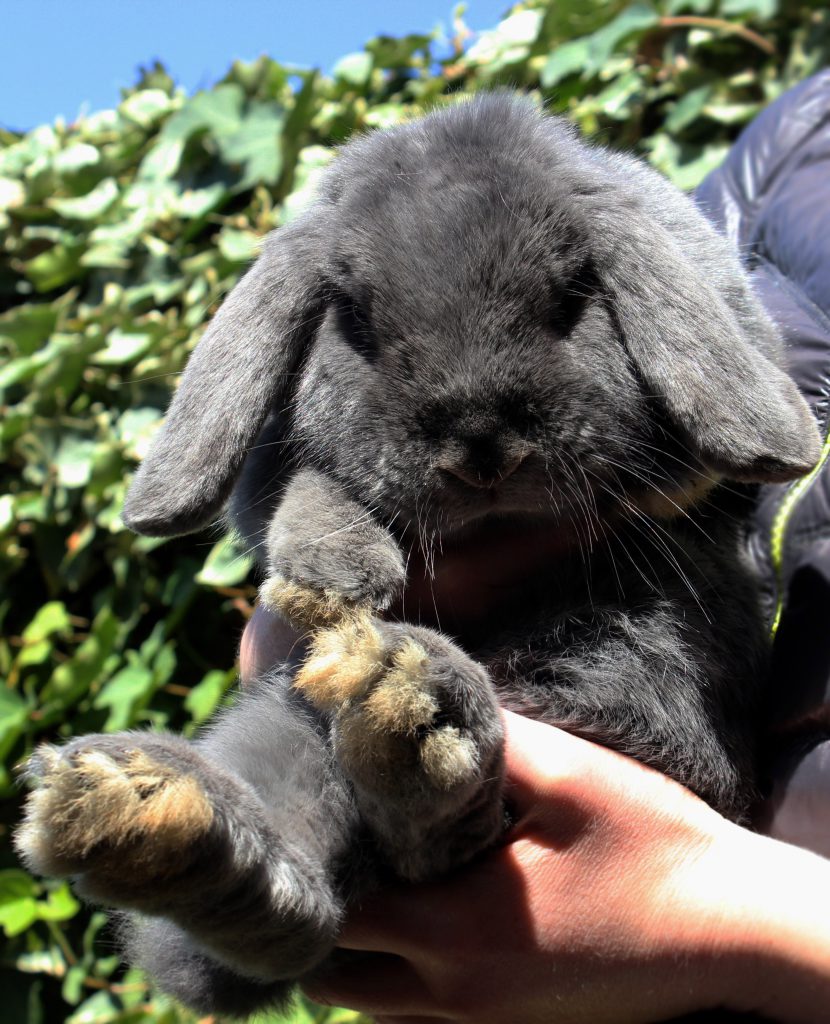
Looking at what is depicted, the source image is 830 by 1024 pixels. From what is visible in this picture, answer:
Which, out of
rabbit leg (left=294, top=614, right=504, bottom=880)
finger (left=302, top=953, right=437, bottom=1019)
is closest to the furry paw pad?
rabbit leg (left=294, top=614, right=504, bottom=880)

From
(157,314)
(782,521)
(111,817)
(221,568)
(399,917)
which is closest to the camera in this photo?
(111,817)

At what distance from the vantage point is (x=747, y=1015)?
1.41m

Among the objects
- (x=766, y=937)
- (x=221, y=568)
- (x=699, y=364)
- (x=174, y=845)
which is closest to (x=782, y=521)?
(x=699, y=364)

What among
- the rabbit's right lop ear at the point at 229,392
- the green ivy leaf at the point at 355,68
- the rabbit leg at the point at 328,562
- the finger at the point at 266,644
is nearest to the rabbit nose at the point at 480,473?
the rabbit leg at the point at 328,562

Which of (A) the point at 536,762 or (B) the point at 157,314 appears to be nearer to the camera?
(A) the point at 536,762

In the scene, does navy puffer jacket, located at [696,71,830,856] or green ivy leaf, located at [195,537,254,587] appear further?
green ivy leaf, located at [195,537,254,587]

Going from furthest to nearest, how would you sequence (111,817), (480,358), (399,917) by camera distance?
(399,917) → (480,358) → (111,817)

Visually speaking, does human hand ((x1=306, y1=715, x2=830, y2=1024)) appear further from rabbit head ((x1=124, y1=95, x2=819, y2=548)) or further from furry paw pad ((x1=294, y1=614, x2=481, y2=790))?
rabbit head ((x1=124, y1=95, x2=819, y2=548))

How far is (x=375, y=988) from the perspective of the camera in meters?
1.43

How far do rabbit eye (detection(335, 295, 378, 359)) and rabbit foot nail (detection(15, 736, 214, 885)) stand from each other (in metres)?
0.63

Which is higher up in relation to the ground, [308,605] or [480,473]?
[480,473]

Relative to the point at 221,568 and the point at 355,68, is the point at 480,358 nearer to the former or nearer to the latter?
the point at 221,568

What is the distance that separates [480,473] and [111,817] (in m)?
0.59

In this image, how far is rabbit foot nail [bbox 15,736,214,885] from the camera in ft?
3.16
